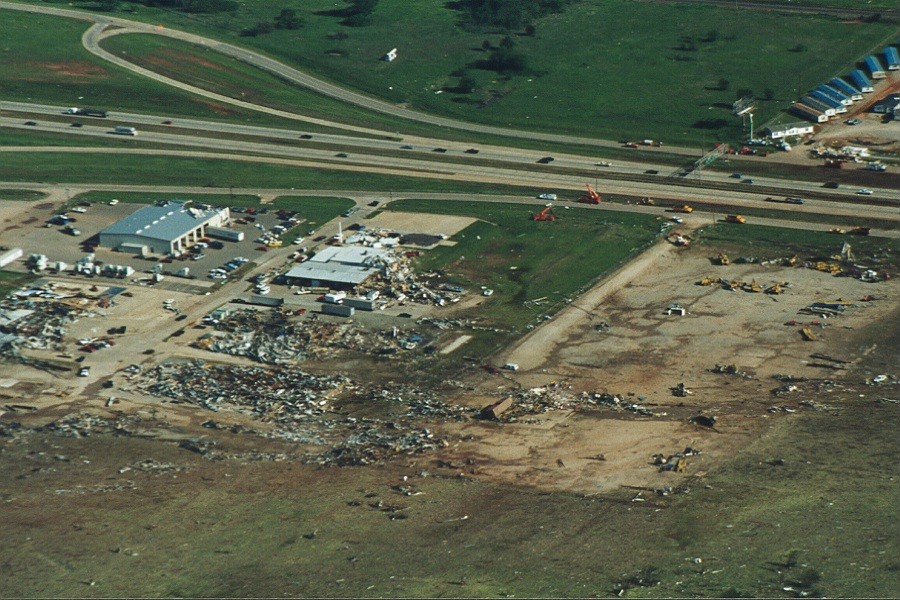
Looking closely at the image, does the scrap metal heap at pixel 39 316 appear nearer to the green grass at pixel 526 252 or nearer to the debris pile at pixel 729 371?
the green grass at pixel 526 252

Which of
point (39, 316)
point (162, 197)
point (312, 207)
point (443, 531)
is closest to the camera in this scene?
point (443, 531)

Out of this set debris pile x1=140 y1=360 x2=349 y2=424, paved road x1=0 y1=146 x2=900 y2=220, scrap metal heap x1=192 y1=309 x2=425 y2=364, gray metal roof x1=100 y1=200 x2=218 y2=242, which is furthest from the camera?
paved road x1=0 y1=146 x2=900 y2=220

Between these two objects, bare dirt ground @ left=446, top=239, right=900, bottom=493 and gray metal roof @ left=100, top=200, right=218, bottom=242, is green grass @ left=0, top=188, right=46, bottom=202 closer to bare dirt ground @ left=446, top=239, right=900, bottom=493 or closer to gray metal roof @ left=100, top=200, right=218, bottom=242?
gray metal roof @ left=100, top=200, right=218, bottom=242

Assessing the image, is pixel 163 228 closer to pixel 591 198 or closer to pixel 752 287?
pixel 591 198

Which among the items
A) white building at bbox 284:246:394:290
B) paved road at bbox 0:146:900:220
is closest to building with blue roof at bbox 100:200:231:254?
white building at bbox 284:246:394:290

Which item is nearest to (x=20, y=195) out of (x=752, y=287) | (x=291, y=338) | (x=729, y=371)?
(x=291, y=338)

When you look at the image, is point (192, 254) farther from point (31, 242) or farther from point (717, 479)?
point (717, 479)
